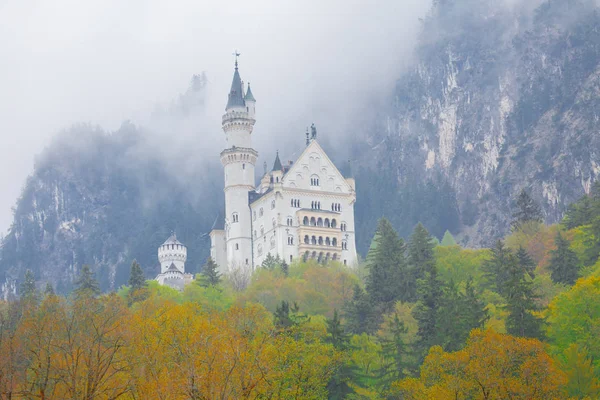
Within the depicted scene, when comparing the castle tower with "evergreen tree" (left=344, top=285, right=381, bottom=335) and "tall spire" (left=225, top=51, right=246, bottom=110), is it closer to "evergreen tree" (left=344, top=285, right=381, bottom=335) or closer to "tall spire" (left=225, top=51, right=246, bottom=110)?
"tall spire" (left=225, top=51, right=246, bottom=110)

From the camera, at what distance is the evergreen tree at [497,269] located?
7862 cm

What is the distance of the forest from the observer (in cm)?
4925

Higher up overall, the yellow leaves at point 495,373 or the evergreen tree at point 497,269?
the evergreen tree at point 497,269

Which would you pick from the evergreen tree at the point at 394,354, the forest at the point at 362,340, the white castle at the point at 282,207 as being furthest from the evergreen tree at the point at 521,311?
the white castle at the point at 282,207

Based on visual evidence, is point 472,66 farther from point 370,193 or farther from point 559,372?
point 559,372

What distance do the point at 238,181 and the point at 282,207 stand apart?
256 inches

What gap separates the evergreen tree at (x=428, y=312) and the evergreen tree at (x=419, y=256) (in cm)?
698

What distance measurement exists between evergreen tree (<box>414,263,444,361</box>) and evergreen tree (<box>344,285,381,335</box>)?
134 inches

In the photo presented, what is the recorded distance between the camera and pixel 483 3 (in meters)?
180

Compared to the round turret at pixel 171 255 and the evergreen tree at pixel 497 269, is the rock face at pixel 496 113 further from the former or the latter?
the evergreen tree at pixel 497 269

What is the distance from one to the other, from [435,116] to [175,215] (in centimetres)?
4831

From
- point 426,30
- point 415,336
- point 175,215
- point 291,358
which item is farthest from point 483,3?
point 291,358

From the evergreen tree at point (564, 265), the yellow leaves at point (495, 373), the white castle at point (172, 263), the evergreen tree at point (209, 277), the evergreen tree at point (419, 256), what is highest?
the white castle at point (172, 263)

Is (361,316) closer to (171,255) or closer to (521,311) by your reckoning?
(521,311)
